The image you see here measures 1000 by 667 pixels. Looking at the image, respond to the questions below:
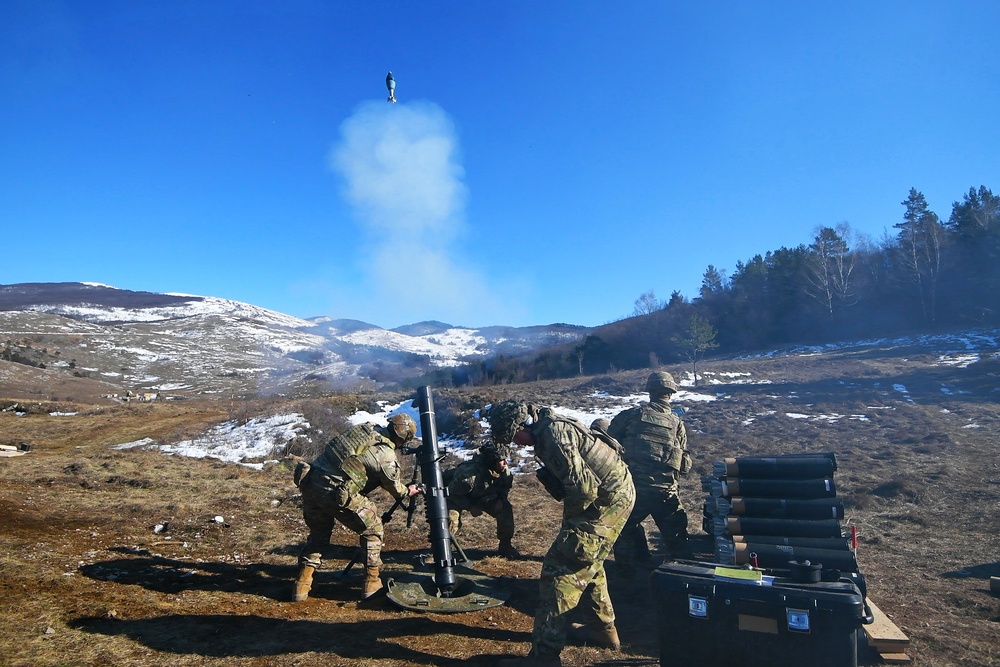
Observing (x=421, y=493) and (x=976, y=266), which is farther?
(x=976, y=266)

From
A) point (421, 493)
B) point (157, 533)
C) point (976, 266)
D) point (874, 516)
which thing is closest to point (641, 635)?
point (421, 493)

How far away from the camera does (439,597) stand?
19.3 feet

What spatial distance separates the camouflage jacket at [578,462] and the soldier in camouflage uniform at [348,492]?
216cm

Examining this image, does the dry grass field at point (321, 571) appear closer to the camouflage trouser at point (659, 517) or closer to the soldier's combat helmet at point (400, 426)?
the camouflage trouser at point (659, 517)

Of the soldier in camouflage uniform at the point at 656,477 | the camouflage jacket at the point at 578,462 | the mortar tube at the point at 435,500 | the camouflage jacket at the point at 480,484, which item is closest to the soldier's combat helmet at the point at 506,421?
the camouflage jacket at the point at 578,462

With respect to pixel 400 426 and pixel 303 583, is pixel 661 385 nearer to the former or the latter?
pixel 400 426

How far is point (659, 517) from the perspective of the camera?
6.76 meters

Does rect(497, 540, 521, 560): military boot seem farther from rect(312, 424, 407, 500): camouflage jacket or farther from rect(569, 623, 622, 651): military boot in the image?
rect(569, 623, 622, 651): military boot

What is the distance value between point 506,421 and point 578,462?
2.35ft

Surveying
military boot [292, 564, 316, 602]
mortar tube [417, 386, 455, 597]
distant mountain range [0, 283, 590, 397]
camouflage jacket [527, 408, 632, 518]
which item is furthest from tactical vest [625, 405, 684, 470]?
distant mountain range [0, 283, 590, 397]

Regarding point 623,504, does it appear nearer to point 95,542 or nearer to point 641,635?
point 641,635

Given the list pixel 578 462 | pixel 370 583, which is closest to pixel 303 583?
pixel 370 583

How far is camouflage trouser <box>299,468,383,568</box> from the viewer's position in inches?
235

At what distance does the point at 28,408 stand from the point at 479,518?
25828mm
